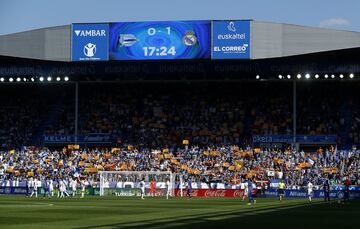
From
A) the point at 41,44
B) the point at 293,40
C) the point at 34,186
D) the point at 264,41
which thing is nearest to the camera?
the point at 34,186

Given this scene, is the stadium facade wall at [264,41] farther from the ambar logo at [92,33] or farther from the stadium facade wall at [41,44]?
the ambar logo at [92,33]

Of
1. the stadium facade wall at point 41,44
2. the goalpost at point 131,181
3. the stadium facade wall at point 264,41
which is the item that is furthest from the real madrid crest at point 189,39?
the goalpost at point 131,181

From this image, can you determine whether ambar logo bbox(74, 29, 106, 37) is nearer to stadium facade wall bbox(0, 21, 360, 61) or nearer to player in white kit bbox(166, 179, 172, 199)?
stadium facade wall bbox(0, 21, 360, 61)

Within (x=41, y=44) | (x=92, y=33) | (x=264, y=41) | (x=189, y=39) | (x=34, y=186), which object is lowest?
(x=34, y=186)

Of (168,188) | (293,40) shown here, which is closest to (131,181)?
(168,188)

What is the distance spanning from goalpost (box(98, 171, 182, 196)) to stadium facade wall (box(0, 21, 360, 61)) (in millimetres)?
12675

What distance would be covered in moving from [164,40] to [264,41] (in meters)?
9.36

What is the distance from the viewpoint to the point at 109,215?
1572 inches

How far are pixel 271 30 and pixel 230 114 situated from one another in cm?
1364

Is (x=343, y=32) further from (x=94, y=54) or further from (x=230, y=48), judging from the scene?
(x=94, y=54)

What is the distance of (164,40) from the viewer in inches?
3063

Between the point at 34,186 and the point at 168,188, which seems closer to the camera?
the point at 168,188

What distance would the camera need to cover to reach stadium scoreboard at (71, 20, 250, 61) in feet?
252

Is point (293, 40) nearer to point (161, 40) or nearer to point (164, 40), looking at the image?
point (164, 40)
